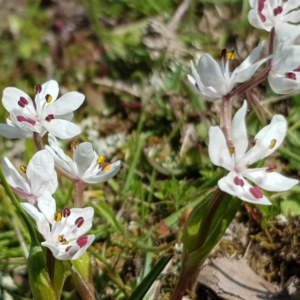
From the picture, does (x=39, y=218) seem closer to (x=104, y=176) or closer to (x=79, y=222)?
(x=79, y=222)

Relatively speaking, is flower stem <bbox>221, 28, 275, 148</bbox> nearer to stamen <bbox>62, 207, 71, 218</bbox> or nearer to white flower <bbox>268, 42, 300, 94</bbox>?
white flower <bbox>268, 42, 300, 94</bbox>

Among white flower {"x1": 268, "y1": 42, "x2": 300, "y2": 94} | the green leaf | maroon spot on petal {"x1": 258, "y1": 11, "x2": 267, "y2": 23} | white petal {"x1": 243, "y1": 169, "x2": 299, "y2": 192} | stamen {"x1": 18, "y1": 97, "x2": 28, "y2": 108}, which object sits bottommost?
the green leaf

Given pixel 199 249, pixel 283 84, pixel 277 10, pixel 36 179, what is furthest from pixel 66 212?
pixel 277 10

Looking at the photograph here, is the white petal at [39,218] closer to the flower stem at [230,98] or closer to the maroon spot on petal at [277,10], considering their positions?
the flower stem at [230,98]

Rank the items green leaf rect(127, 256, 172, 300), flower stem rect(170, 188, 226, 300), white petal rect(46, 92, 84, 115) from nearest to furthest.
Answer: flower stem rect(170, 188, 226, 300) < white petal rect(46, 92, 84, 115) < green leaf rect(127, 256, 172, 300)

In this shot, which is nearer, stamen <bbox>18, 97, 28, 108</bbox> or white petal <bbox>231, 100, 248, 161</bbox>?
white petal <bbox>231, 100, 248, 161</bbox>

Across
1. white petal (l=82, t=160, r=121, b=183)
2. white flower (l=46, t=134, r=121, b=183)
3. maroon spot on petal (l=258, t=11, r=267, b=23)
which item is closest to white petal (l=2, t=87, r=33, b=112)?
white flower (l=46, t=134, r=121, b=183)

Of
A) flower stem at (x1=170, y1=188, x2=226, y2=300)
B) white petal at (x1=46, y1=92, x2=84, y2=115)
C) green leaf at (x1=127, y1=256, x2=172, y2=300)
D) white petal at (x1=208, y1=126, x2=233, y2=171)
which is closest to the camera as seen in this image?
white petal at (x1=208, y1=126, x2=233, y2=171)

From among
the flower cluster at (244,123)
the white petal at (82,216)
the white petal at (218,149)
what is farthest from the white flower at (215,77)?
the white petal at (82,216)

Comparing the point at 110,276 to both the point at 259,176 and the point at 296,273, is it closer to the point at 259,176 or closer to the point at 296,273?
the point at 296,273
